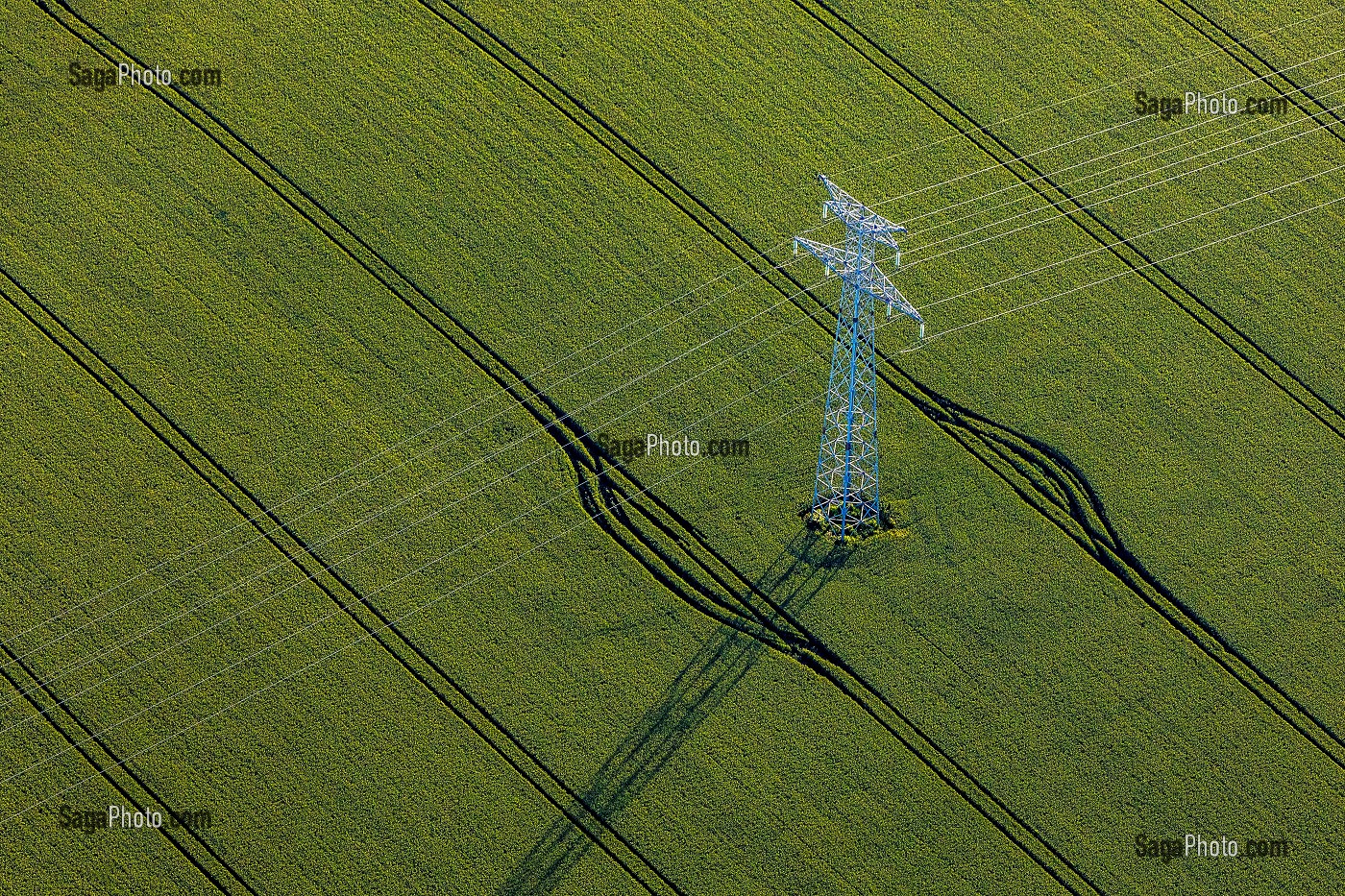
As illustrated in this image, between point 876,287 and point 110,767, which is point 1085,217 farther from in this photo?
point 110,767

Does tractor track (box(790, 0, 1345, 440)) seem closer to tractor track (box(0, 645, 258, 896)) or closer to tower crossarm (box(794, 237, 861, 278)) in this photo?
tower crossarm (box(794, 237, 861, 278))

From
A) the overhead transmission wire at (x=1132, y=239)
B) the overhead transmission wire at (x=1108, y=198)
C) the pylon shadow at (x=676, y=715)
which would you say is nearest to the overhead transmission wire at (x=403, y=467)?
the overhead transmission wire at (x=1108, y=198)

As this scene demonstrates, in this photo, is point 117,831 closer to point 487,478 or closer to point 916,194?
point 487,478

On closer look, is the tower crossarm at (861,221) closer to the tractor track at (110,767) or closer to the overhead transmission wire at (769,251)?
the overhead transmission wire at (769,251)

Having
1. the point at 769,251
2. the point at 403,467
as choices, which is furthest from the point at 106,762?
the point at 769,251

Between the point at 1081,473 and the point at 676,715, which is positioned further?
the point at 1081,473

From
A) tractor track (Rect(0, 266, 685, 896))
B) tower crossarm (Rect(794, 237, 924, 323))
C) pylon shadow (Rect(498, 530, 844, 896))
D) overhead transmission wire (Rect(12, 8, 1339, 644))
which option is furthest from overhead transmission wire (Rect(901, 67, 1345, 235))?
tractor track (Rect(0, 266, 685, 896))
